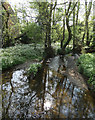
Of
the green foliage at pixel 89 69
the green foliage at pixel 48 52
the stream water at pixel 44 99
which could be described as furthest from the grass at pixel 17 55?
the green foliage at pixel 89 69

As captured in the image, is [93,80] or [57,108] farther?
[93,80]

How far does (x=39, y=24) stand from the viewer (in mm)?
9422

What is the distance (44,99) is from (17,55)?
18.6 ft

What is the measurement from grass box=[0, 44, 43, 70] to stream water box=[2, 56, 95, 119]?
1.58 metres

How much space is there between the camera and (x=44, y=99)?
3.88 metres

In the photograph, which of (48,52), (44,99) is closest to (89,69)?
(44,99)

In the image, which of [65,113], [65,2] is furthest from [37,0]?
[65,113]

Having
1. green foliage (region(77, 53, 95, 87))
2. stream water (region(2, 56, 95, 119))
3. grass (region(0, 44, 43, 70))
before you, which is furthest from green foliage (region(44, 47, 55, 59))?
stream water (region(2, 56, 95, 119))

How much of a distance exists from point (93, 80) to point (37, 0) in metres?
8.30

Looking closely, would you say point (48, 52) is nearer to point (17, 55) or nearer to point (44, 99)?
point (17, 55)

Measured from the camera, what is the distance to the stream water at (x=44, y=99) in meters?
3.18

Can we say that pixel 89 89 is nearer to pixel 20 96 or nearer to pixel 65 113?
pixel 65 113

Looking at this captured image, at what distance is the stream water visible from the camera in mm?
3181

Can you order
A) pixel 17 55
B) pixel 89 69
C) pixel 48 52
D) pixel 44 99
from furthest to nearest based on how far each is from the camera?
pixel 48 52 < pixel 17 55 < pixel 89 69 < pixel 44 99
